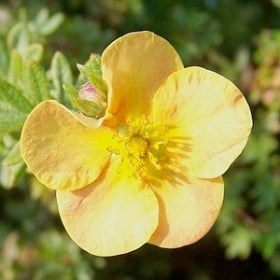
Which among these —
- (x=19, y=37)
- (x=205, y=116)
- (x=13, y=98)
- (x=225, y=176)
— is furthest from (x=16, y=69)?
(x=225, y=176)

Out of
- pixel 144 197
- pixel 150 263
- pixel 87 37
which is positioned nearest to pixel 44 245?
pixel 150 263

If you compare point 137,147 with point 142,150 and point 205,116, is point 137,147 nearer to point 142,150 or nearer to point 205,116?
point 142,150

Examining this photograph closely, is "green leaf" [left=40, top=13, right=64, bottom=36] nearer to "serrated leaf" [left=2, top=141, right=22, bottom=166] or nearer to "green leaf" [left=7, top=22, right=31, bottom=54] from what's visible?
"green leaf" [left=7, top=22, right=31, bottom=54]

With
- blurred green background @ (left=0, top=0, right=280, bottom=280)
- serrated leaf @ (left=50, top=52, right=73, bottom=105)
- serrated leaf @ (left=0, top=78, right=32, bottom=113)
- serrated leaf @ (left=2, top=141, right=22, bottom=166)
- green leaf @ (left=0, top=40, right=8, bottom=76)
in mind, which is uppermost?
serrated leaf @ (left=0, top=78, right=32, bottom=113)

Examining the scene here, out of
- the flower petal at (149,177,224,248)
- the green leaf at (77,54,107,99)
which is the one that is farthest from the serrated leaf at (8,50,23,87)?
the flower petal at (149,177,224,248)

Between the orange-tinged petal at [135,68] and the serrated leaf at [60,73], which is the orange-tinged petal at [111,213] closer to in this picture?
the orange-tinged petal at [135,68]

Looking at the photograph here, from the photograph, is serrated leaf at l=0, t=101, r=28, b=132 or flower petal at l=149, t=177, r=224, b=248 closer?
flower petal at l=149, t=177, r=224, b=248
